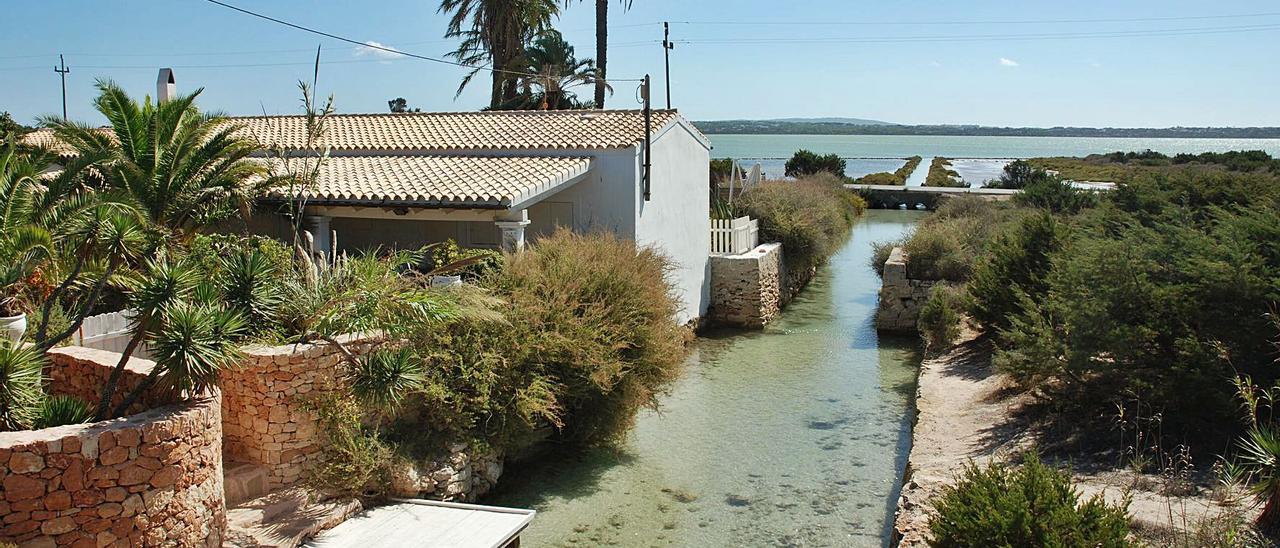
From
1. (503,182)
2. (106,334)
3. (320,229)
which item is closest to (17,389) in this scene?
(106,334)

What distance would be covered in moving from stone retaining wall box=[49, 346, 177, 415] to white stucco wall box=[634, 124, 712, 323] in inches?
393

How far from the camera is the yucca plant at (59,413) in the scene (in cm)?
692

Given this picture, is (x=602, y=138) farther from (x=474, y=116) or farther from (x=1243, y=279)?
(x=1243, y=279)

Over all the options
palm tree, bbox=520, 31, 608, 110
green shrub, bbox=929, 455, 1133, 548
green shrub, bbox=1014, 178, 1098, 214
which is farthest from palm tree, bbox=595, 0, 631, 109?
green shrub, bbox=929, 455, 1133, 548

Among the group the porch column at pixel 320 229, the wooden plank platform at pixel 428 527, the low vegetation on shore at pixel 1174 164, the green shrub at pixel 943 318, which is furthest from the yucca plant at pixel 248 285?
the low vegetation on shore at pixel 1174 164

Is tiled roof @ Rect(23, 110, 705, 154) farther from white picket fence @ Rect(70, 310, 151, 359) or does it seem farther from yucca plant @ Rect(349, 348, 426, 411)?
yucca plant @ Rect(349, 348, 426, 411)

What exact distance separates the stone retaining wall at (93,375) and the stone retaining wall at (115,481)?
1.84 feet

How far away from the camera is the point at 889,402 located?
14.9 metres

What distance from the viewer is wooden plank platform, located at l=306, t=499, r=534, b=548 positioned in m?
7.91

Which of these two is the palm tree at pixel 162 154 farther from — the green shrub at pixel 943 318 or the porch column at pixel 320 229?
the green shrub at pixel 943 318

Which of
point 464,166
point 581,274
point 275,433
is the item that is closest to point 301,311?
point 275,433

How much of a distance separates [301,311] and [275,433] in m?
1.20

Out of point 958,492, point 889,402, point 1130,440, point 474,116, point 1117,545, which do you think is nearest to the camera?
point 1117,545

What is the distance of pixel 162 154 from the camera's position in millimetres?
11383
